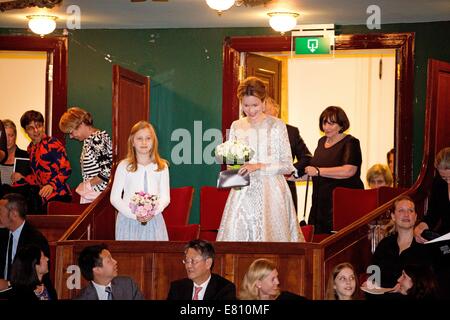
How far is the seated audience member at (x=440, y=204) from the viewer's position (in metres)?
8.76

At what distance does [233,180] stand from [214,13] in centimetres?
365

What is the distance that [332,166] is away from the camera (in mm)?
10555

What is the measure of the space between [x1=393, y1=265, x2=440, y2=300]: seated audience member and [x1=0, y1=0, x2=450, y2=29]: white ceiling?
4466 mm

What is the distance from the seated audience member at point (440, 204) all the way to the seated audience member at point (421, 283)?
1.16m

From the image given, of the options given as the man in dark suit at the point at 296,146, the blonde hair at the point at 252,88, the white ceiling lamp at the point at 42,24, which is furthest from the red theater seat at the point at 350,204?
the white ceiling lamp at the point at 42,24

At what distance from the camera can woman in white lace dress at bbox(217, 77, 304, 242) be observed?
354 inches

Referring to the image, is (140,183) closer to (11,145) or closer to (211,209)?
(211,209)

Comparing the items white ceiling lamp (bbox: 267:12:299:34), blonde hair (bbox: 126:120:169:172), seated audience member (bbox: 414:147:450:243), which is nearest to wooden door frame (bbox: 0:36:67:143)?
white ceiling lamp (bbox: 267:12:299:34)

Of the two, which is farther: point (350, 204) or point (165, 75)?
point (165, 75)

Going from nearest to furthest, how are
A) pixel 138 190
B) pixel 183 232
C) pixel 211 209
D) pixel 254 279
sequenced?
pixel 254 279 → pixel 138 190 → pixel 183 232 → pixel 211 209

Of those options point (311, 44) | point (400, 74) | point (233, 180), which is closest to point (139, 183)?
point (233, 180)

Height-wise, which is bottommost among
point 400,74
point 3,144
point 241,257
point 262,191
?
point 241,257
